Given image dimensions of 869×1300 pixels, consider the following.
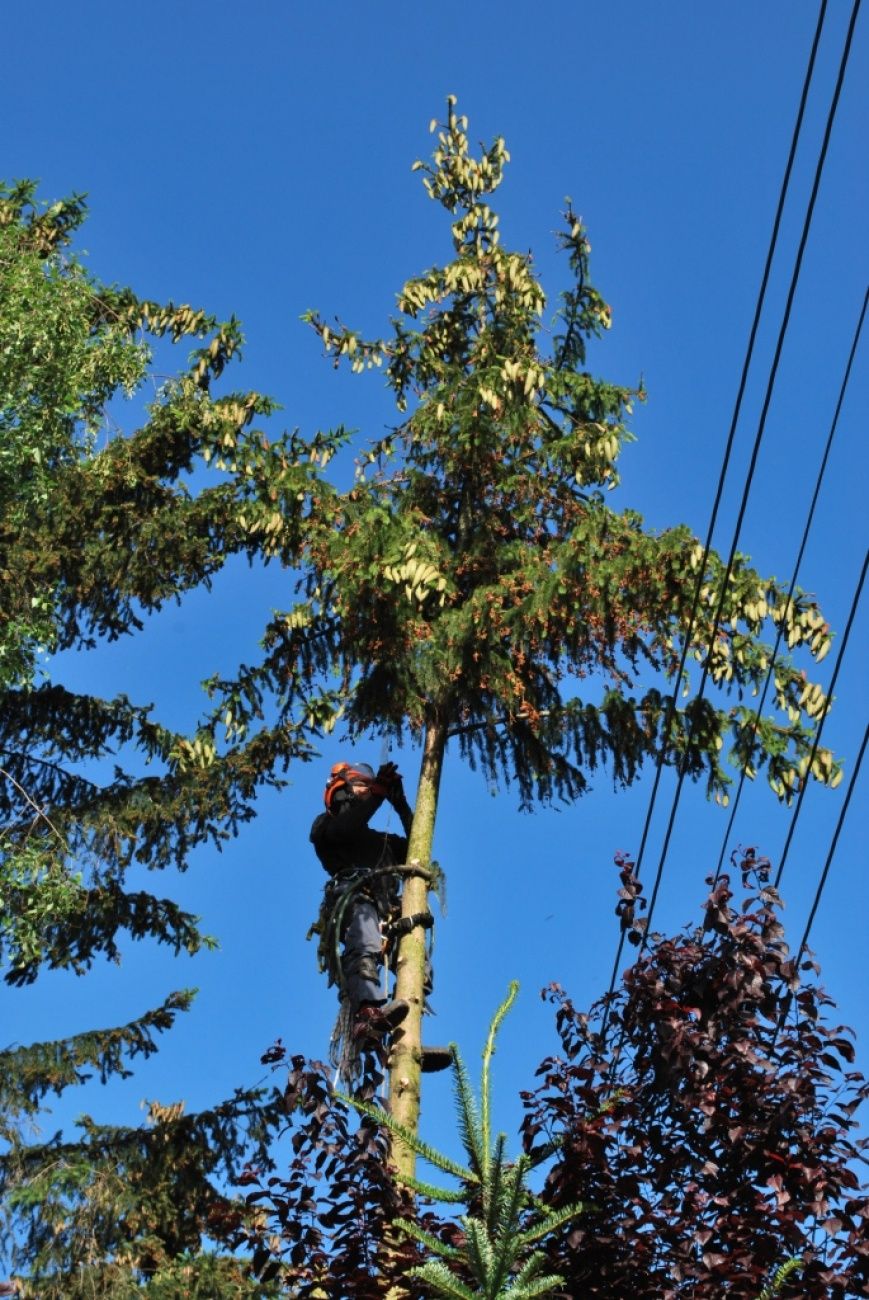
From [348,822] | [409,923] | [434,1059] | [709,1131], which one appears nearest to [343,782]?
[348,822]

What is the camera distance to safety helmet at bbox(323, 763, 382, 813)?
449 inches

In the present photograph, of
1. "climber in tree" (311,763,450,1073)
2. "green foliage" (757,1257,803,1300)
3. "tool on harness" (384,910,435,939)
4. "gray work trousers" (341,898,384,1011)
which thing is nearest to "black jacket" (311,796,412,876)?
"climber in tree" (311,763,450,1073)

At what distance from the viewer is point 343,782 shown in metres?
11.4

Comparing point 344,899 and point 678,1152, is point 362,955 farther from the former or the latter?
point 678,1152

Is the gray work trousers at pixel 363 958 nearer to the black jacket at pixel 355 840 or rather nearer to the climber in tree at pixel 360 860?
the climber in tree at pixel 360 860

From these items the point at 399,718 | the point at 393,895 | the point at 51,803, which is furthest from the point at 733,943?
the point at 51,803

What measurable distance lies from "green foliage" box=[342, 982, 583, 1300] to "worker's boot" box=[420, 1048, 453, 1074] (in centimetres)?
345

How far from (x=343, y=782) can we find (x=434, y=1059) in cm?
200

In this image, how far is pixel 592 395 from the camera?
14.3m

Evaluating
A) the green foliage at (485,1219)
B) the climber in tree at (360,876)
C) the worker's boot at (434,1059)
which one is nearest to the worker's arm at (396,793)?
the climber in tree at (360,876)

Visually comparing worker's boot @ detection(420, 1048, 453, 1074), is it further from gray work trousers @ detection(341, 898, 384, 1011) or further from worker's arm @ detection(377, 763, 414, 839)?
worker's arm @ detection(377, 763, 414, 839)

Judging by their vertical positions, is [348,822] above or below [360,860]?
above

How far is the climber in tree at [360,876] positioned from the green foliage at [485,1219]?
3775mm

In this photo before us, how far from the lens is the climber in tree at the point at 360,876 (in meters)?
10.8
